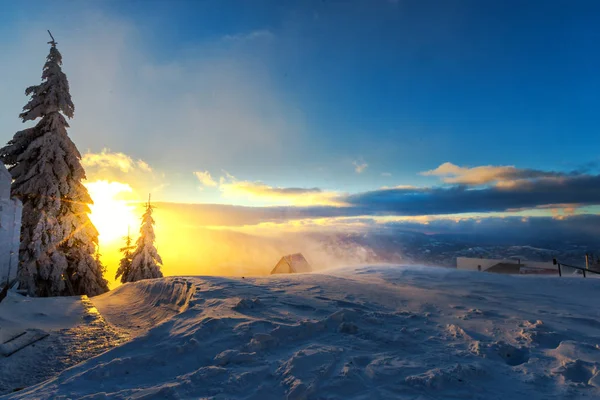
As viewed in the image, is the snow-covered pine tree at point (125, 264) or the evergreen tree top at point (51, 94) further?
the snow-covered pine tree at point (125, 264)

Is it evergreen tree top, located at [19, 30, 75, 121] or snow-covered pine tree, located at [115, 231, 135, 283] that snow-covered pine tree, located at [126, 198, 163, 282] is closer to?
snow-covered pine tree, located at [115, 231, 135, 283]

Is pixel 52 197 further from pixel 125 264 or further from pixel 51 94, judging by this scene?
pixel 125 264

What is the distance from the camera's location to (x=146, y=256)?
25.9 meters

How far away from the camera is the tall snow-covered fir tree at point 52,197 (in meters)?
16.6

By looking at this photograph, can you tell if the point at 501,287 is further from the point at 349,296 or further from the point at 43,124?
the point at 43,124

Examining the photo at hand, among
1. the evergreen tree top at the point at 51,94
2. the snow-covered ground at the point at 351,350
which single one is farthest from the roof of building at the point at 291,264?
the snow-covered ground at the point at 351,350

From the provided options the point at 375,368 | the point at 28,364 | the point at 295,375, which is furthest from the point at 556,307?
the point at 28,364

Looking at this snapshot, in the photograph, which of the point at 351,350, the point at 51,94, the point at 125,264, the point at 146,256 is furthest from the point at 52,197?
the point at 351,350

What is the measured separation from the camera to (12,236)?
13148 millimetres

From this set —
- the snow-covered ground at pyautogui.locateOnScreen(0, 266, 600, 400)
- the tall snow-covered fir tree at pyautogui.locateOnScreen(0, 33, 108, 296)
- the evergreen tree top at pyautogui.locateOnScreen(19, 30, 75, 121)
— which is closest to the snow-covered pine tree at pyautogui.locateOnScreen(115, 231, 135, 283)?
the tall snow-covered fir tree at pyautogui.locateOnScreen(0, 33, 108, 296)

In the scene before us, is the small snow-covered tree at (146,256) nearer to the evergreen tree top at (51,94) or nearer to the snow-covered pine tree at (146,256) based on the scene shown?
the snow-covered pine tree at (146,256)

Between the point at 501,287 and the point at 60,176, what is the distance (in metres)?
→ 22.4

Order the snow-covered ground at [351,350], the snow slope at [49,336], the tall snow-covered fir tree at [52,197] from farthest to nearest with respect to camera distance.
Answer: the tall snow-covered fir tree at [52,197] < the snow slope at [49,336] < the snow-covered ground at [351,350]

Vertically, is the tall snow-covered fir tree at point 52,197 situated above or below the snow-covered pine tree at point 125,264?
above
